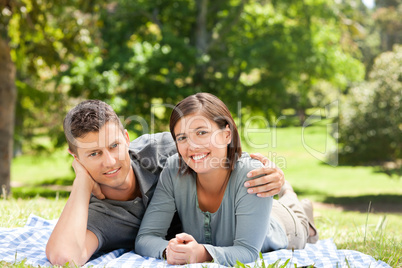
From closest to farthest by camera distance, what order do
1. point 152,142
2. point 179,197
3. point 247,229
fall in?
point 247,229 < point 179,197 < point 152,142

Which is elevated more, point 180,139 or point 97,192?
point 180,139

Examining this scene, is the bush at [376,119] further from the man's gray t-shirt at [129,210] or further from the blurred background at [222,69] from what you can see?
the man's gray t-shirt at [129,210]

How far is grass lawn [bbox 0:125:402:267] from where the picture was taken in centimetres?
456


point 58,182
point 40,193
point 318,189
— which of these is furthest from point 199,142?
point 318,189

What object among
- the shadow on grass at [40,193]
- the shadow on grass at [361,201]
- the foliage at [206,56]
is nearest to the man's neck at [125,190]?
the shadow on grass at [40,193]

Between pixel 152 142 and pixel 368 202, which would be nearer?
pixel 152 142

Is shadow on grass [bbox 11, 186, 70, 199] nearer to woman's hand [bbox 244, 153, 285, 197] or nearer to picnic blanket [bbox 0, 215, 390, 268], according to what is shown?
picnic blanket [bbox 0, 215, 390, 268]

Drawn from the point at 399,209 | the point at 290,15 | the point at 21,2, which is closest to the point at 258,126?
the point at 290,15

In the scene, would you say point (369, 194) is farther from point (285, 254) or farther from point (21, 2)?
point (285, 254)

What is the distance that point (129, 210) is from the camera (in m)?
3.43

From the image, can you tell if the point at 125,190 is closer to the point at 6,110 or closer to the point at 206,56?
the point at 6,110

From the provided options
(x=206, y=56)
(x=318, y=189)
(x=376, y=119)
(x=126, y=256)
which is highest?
(x=206, y=56)

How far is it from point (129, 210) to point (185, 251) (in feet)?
2.41

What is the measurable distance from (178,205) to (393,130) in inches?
486
